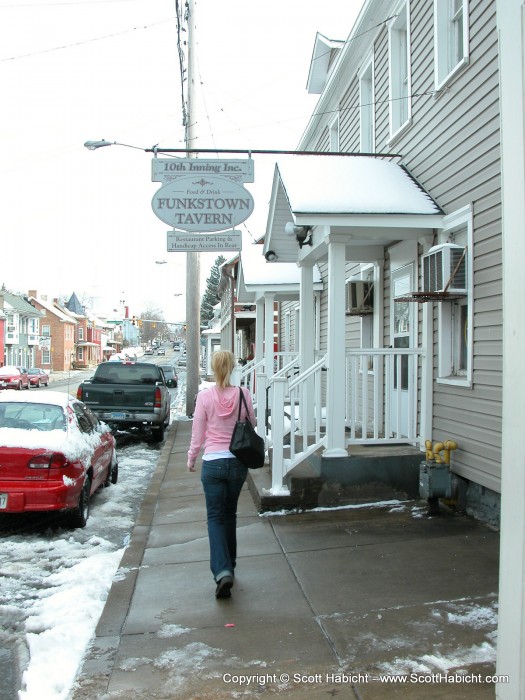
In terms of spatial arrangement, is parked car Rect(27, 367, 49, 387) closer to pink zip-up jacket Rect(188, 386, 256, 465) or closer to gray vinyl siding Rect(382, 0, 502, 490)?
gray vinyl siding Rect(382, 0, 502, 490)

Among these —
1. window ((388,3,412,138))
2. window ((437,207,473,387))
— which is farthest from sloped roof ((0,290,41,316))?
window ((437,207,473,387))

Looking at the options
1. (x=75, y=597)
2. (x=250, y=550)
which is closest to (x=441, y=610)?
(x=250, y=550)

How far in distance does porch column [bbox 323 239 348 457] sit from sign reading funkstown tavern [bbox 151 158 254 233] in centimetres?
192

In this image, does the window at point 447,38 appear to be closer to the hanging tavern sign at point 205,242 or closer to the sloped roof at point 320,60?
the hanging tavern sign at point 205,242

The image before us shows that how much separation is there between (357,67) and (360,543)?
7991 millimetres

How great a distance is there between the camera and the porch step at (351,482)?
262 inches

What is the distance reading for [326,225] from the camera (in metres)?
6.74

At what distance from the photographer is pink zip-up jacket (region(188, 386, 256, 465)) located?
4.67 metres

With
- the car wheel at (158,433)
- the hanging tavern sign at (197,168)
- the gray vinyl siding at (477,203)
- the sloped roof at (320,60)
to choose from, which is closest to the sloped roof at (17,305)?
the car wheel at (158,433)

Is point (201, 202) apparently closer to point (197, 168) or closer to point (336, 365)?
point (197, 168)

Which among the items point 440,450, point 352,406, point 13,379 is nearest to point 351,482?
point 352,406

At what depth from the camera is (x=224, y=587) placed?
14.5ft

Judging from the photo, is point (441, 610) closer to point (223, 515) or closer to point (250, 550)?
point (223, 515)

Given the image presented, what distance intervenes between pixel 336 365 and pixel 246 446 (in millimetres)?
2613
